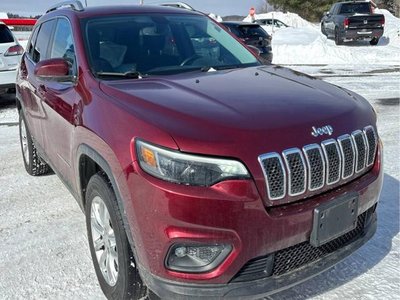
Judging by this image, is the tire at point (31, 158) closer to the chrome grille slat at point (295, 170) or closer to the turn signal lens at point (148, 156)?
the turn signal lens at point (148, 156)

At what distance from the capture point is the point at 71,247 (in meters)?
3.51

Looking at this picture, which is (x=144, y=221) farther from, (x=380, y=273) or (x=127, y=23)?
(x=127, y=23)

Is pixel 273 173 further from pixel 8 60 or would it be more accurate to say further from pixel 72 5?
pixel 8 60

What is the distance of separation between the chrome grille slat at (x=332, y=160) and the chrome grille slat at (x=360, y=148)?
0.20 metres

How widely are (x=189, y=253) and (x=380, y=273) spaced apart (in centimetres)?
147

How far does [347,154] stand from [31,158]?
3703 millimetres

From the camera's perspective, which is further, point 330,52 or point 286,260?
point 330,52

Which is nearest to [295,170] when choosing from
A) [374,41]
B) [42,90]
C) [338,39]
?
[42,90]

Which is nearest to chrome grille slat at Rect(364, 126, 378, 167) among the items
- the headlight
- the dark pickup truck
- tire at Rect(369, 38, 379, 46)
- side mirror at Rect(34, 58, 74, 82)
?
the headlight

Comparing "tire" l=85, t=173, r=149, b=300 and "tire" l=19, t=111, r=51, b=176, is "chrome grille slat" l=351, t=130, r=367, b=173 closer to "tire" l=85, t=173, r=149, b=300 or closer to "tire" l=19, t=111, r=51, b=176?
"tire" l=85, t=173, r=149, b=300

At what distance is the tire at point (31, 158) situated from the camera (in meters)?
5.00

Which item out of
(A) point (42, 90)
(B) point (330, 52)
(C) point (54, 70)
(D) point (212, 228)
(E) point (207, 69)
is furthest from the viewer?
(B) point (330, 52)

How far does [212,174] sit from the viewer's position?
2.18 meters

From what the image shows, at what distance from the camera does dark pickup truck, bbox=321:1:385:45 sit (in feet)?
66.4
